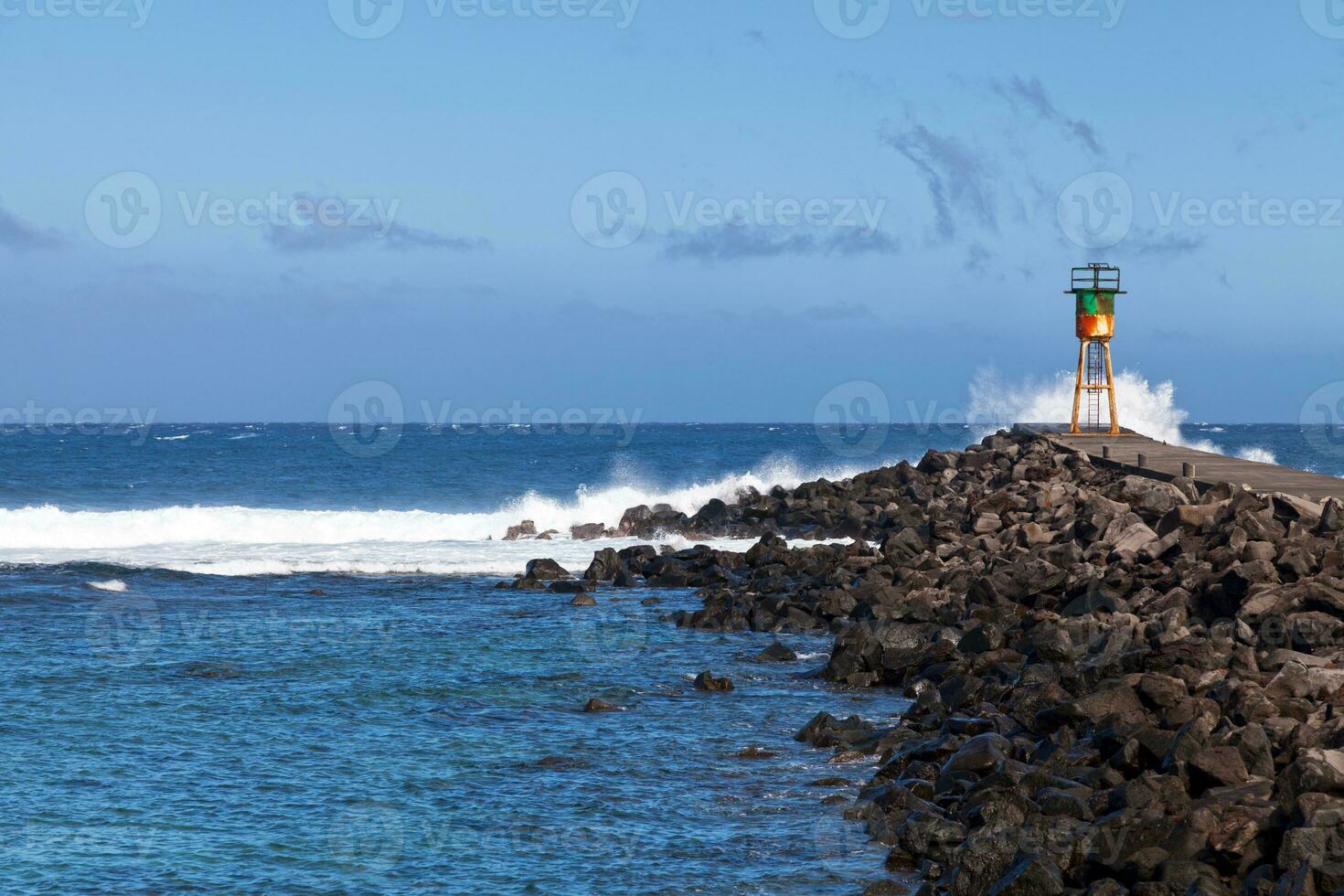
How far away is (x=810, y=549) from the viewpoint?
28.1 metres

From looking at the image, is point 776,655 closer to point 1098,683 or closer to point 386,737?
point 386,737

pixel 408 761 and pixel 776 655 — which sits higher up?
pixel 776 655

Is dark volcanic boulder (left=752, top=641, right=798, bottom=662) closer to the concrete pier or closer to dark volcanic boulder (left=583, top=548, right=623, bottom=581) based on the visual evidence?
the concrete pier

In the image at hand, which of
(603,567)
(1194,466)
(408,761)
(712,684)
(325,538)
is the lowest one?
(408,761)

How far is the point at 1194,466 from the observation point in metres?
26.1

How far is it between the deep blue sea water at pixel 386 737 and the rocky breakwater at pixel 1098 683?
811 millimetres

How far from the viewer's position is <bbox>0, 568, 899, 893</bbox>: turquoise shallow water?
34.8ft

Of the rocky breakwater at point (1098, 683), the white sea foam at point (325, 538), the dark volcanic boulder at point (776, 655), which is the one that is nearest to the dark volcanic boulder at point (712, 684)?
the rocky breakwater at point (1098, 683)

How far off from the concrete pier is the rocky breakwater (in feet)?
6.00

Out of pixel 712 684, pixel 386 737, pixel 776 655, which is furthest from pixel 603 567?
pixel 386 737

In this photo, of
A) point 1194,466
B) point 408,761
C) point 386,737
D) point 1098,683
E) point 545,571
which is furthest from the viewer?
point 545,571

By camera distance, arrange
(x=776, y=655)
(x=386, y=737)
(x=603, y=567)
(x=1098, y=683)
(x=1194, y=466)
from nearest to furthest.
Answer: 1. (x=1098, y=683)
2. (x=386, y=737)
3. (x=776, y=655)
4. (x=1194, y=466)
5. (x=603, y=567)

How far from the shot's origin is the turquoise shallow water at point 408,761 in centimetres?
1059

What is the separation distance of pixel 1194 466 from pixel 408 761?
18.0 meters
